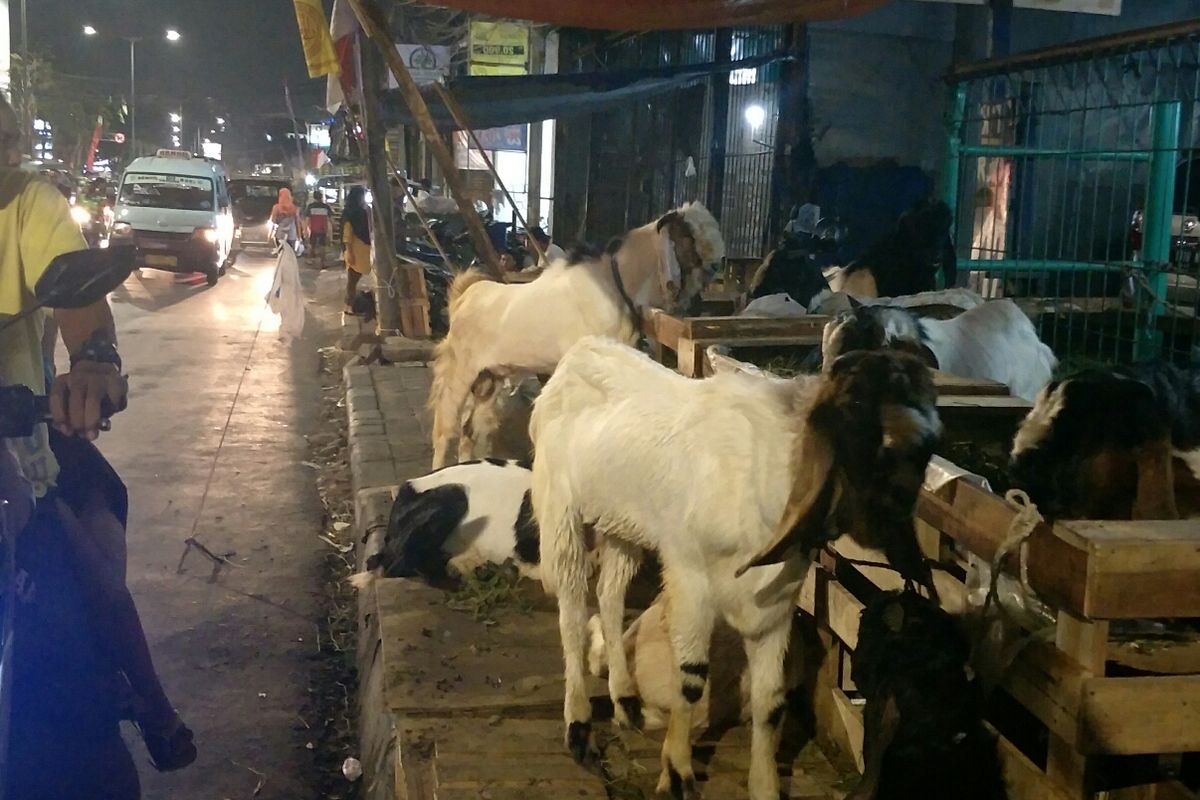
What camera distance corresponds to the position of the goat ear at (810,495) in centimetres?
274

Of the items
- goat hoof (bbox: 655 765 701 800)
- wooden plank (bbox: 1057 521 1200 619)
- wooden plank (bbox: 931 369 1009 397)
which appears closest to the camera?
wooden plank (bbox: 1057 521 1200 619)

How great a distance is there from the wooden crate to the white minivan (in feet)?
66.1

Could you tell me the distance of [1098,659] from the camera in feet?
8.01

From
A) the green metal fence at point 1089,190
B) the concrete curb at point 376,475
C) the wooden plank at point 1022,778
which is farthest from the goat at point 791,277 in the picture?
the wooden plank at point 1022,778

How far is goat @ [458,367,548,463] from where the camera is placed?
6973 mm

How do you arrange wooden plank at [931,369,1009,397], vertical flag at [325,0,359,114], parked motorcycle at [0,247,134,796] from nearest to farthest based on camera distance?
1. parked motorcycle at [0,247,134,796]
2. wooden plank at [931,369,1009,397]
3. vertical flag at [325,0,359,114]

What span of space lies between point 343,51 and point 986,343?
816cm

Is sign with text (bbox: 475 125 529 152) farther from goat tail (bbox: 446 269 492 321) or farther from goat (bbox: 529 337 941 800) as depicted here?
goat (bbox: 529 337 941 800)

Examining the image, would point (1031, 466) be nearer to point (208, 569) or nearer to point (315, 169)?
point (208, 569)

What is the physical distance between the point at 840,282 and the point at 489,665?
415 cm

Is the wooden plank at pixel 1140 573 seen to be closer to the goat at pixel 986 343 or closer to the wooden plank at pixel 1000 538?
the wooden plank at pixel 1000 538

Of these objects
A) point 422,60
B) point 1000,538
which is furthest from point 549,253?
point 422,60

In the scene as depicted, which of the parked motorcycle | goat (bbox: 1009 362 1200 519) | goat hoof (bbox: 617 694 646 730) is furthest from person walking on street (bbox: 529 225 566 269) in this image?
goat (bbox: 1009 362 1200 519)

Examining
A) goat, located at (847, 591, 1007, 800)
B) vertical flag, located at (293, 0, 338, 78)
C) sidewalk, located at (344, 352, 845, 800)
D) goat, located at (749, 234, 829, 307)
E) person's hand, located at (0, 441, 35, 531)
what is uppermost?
vertical flag, located at (293, 0, 338, 78)
